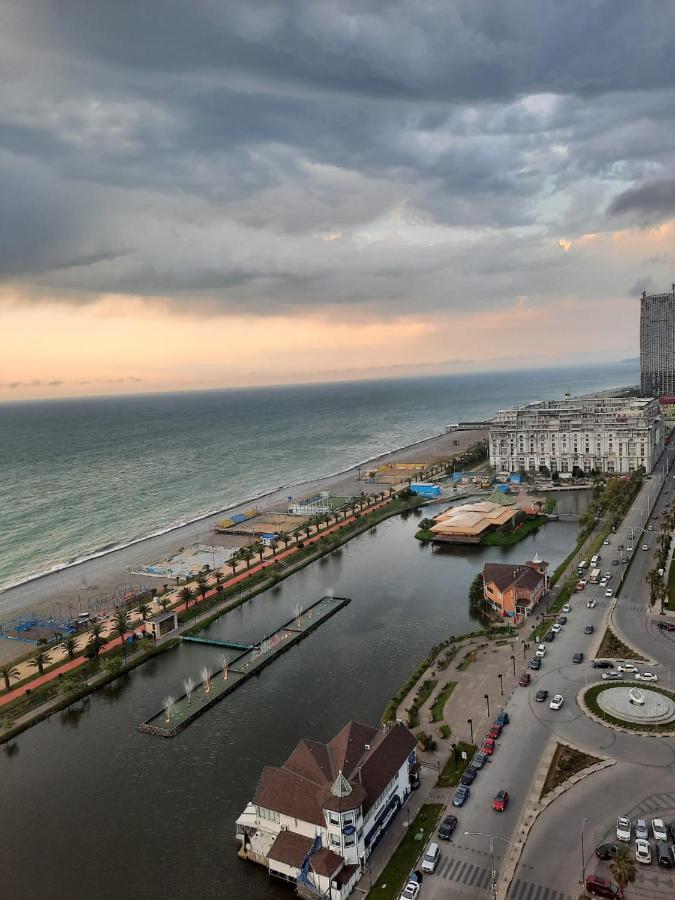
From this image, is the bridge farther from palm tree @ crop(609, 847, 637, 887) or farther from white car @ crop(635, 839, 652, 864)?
palm tree @ crop(609, 847, 637, 887)

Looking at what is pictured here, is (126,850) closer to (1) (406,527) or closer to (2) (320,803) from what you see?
(2) (320,803)

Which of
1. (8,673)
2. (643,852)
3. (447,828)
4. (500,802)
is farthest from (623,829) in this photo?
(8,673)

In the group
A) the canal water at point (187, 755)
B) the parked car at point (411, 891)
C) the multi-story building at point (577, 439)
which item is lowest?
the canal water at point (187, 755)

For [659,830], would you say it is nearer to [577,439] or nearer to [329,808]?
[329,808]

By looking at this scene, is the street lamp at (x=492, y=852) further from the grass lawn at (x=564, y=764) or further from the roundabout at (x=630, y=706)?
the roundabout at (x=630, y=706)

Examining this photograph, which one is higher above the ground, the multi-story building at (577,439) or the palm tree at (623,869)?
the multi-story building at (577,439)

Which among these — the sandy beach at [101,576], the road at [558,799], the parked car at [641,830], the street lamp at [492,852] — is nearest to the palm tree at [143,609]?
the sandy beach at [101,576]

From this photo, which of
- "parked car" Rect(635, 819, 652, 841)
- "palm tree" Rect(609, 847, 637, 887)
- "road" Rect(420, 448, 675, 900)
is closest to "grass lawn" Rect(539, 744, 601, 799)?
"road" Rect(420, 448, 675, 900)

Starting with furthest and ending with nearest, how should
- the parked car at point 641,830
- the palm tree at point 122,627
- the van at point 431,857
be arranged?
the palm tree at point 122,627, the parked car at point 641,830, the van at point 431,857
